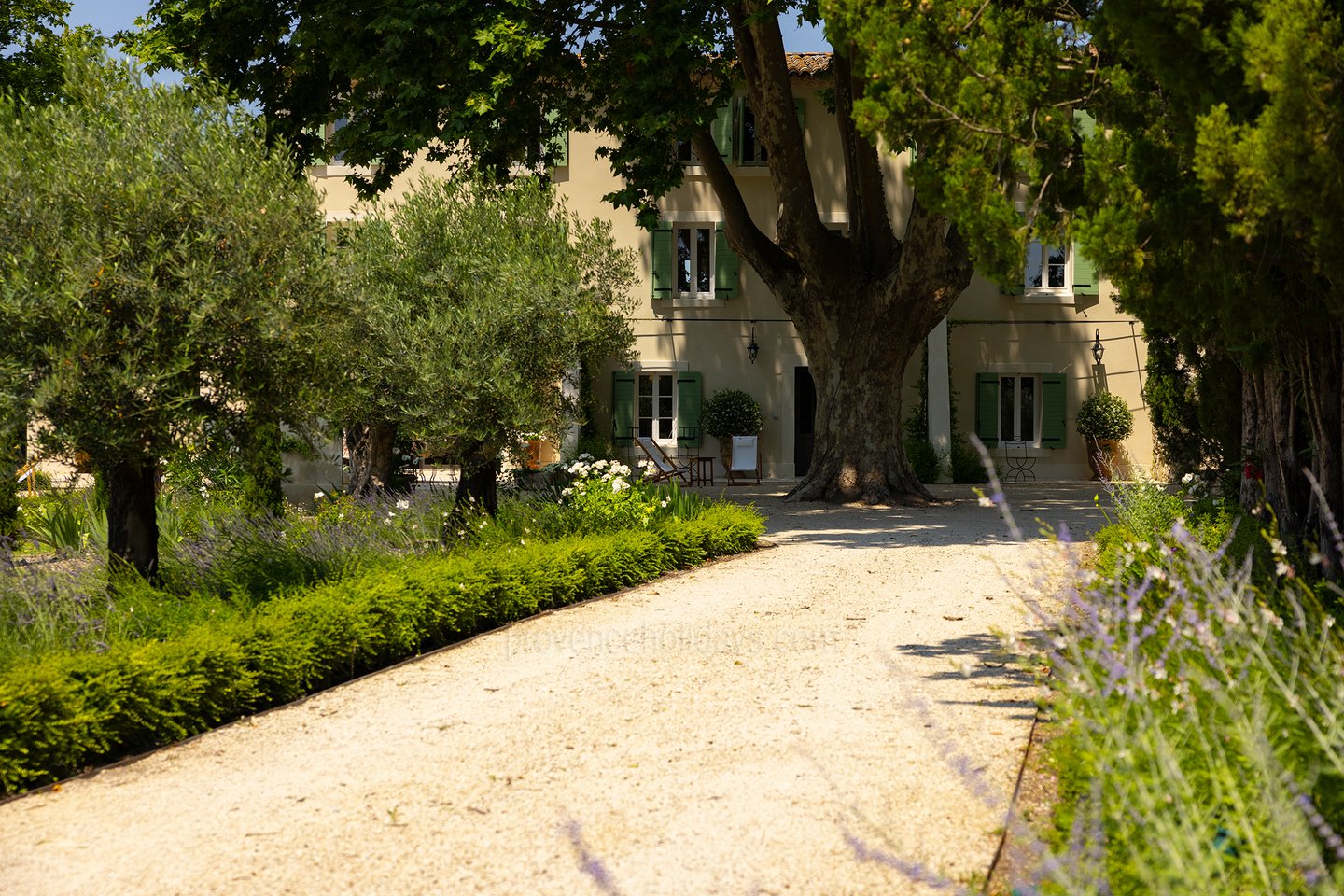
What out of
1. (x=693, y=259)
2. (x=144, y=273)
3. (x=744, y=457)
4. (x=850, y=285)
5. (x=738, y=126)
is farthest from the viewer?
(x=693, y=259)

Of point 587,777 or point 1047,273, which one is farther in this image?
point 1047,273

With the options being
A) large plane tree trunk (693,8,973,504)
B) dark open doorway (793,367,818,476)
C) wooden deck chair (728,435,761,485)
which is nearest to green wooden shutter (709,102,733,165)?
dark open doorway (793,367,818,476)

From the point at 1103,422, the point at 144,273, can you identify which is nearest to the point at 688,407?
the point at 1103,422

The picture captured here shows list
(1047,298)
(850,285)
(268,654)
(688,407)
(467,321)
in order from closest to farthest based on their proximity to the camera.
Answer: (268,654) < (467,321) < (850,285) < (688,407) < (1047,298)

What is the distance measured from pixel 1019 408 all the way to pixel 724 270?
6.24 meters

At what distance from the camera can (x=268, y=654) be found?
5.78m

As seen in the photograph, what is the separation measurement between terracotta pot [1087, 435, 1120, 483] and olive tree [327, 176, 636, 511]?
14.2 m

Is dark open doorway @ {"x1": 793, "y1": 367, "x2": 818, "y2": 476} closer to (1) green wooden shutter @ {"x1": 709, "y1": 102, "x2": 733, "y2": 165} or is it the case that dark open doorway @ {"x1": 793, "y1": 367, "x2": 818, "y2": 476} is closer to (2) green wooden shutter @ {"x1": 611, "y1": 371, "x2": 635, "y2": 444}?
(2) green wooden shutter @ {"x1": 611, "y1": 371, "x2": 635, "y2": 444}

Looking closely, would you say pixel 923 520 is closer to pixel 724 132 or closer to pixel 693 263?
pixel 693 263

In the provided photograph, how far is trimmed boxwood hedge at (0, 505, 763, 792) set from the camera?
471cm

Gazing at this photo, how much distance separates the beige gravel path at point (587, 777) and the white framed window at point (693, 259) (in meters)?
16.0

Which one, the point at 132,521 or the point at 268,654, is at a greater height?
the point at 132,521

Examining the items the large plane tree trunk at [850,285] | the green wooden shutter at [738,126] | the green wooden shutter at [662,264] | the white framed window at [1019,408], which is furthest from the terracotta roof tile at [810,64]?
the white framed window at [1019,408]

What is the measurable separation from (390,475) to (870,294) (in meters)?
6.73
